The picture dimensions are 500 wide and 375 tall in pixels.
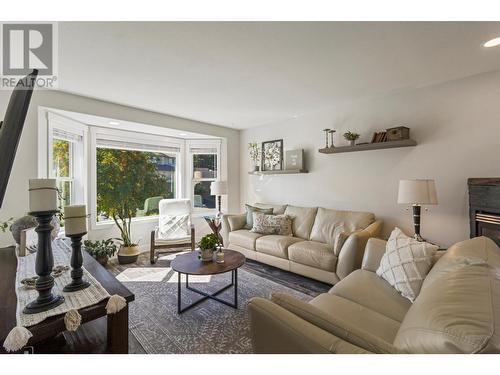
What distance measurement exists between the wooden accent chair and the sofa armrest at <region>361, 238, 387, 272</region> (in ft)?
8.47

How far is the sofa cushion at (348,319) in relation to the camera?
83cm

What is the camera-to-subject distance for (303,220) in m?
3.55

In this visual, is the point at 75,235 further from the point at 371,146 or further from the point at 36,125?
the point at 371,146

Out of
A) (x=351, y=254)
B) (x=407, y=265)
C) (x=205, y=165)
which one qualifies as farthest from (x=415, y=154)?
(x=205, y=165)

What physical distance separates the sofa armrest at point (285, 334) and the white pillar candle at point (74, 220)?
3.48 ft

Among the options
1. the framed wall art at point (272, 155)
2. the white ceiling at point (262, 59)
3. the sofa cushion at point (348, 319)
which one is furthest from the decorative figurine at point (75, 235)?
the framed wall art at point (272, 155)

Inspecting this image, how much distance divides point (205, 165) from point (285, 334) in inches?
170

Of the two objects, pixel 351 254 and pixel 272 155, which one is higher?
pixel 272 155

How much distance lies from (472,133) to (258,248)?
283 centimetres

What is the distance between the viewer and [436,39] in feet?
5.84

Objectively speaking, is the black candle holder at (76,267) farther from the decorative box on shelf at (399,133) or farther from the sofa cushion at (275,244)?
the decorative box on shelf at (399,133)

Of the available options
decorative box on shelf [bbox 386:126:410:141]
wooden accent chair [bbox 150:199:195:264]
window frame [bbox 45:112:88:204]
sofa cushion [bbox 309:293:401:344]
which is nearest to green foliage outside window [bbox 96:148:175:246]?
window frame [bbox 45:112:88:204]

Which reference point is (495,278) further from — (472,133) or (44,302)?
(472,133)
